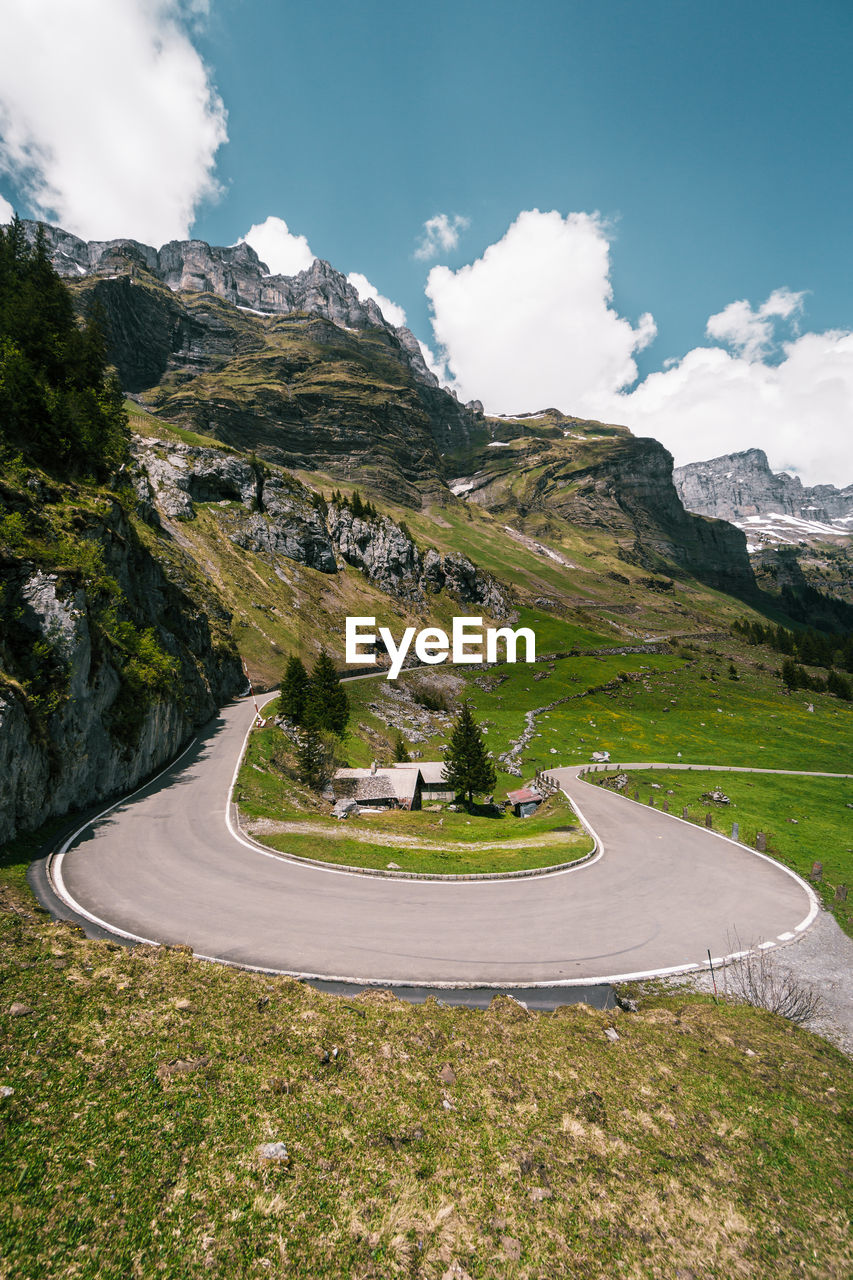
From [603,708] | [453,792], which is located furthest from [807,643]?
[453,792]

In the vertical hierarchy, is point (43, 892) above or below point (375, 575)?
below

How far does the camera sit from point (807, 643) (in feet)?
581

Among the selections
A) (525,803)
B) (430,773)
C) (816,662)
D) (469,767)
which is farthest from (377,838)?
(816,662)

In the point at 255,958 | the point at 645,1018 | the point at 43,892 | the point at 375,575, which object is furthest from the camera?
the point at 375,575

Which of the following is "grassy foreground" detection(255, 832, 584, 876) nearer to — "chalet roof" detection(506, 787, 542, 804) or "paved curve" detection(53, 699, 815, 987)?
"paved curve" detection(53, 699, 815, 987)

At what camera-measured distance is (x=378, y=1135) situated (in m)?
9.10

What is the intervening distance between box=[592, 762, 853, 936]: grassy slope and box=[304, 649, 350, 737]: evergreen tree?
112 ft

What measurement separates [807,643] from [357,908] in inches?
8455

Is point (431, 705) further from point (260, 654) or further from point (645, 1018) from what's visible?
point (645, 1018)

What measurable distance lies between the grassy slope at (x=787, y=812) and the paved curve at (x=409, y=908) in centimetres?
276

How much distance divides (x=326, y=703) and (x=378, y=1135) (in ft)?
177

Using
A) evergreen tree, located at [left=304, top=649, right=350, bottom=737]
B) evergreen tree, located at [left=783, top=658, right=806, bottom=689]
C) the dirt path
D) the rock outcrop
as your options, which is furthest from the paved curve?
the rock outcrop

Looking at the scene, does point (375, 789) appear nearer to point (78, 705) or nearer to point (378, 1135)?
point (78, 705)

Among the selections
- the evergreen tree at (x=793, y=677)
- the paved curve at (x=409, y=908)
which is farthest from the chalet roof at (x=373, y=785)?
the evergreen tree at (x=793, y=677)
